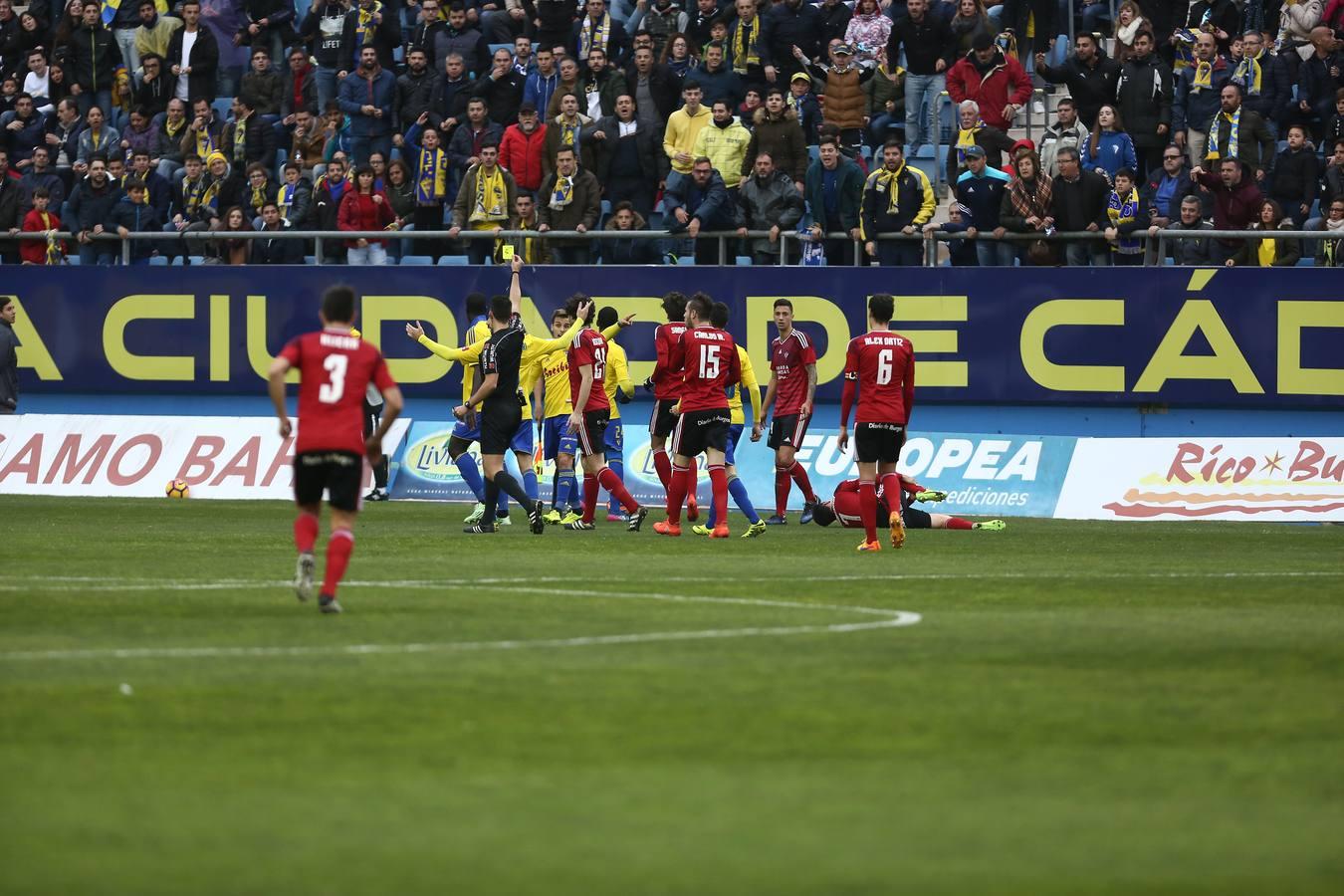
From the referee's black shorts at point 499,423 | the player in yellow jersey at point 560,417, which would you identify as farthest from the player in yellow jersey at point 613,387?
the referee's black shorts at point 499,423

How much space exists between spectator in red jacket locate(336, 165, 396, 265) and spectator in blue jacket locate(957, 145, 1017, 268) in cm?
823

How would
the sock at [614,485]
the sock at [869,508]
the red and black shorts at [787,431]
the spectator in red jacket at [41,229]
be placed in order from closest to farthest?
the sock at [869,508], the sock at [614,485], the red and black shorts at [787,431], the spectator in red jacket at [41,229]

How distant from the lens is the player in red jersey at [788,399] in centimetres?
2412

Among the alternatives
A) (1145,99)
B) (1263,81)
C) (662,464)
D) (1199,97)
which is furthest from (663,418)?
(1263,81)

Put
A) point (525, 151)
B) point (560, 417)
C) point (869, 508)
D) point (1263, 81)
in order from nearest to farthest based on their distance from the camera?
point (869, 508), point (560, 417), point (1263, 81), point (525, 151)

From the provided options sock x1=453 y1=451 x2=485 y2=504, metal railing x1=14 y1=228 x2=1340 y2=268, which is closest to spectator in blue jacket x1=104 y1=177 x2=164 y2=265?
metal railing x1=14 y1=228 x2=1340 y2=268

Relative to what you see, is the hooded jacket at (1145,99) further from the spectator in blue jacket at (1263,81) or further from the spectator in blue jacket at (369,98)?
the spectator in blue jacket at (369,98)

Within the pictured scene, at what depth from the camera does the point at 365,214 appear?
2994 centimetres

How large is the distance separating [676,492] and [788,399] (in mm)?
3712

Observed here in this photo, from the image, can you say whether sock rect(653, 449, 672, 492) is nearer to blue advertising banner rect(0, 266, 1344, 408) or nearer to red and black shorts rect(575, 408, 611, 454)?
red and black shorts rect(575, 408, 611, 454)

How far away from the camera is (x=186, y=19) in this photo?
3231cm

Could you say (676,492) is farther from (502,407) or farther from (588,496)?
(502,407)

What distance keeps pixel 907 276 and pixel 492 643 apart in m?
17.4

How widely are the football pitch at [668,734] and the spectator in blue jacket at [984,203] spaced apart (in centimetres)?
1150
